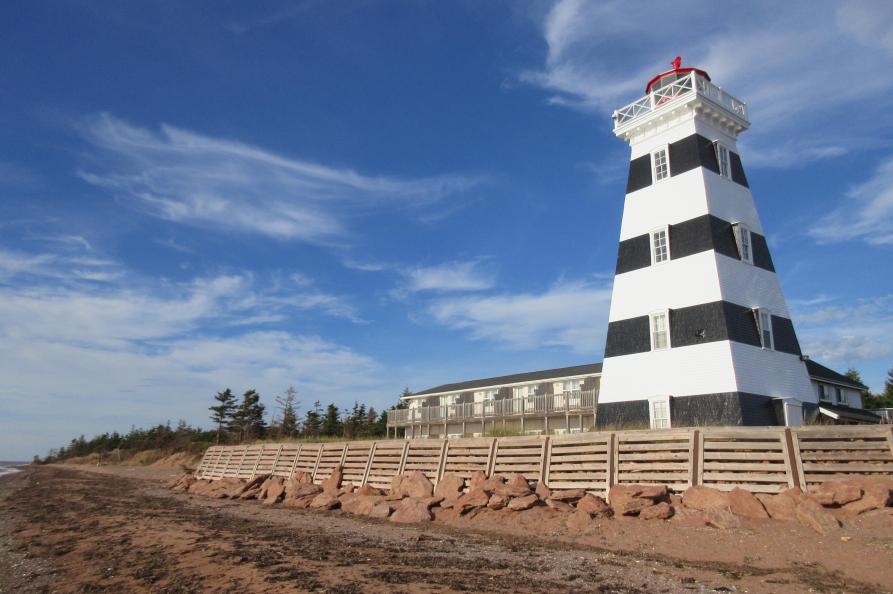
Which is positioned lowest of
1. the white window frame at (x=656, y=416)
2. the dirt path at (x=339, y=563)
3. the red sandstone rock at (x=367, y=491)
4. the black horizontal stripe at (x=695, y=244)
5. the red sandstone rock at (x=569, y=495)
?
the dirt path at (x=339, y=563)

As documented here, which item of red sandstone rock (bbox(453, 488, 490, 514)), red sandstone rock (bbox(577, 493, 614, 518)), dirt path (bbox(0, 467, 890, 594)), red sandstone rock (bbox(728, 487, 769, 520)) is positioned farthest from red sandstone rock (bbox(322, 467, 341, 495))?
red sandstone rock (bbox(728, 487, 769, 520))

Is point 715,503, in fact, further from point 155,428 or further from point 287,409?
point 155,428

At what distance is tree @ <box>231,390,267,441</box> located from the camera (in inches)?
2317

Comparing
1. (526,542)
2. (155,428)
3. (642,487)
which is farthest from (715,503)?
(155,428)

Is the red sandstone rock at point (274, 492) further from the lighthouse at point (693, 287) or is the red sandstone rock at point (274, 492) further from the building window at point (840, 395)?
the building window at point (840, 395)

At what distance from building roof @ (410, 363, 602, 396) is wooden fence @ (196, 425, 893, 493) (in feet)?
58.0

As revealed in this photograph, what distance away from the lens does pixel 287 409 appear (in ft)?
170

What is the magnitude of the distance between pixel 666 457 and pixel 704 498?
154cm

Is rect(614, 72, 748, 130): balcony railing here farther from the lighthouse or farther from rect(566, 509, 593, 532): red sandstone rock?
rect(566, 509, 593, 532): red sandstone rock

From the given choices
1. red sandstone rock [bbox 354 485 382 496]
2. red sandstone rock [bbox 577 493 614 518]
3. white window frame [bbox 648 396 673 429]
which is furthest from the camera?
red sandstone rock [bbox 354 485 382 496]

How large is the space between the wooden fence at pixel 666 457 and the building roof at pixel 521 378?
17674 millimetres

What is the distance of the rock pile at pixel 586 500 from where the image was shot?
10.6 m

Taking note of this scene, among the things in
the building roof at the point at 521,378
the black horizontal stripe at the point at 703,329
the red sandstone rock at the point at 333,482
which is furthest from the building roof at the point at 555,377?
the red sandstone rock at the point at 333,482

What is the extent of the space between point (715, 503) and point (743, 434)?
181 centimetres
